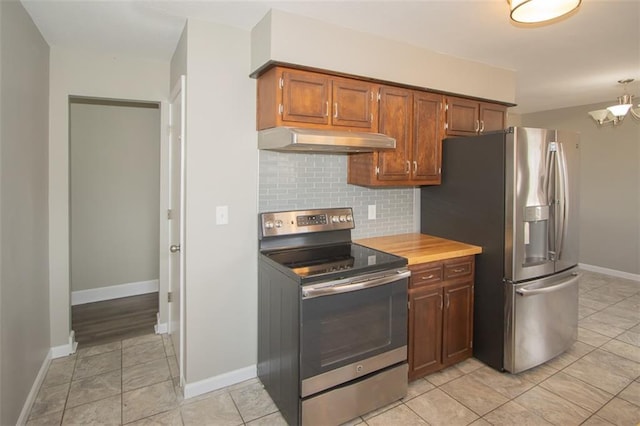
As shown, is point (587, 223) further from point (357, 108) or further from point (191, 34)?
point (191, 34)

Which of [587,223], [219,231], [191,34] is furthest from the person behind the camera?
[587,223]

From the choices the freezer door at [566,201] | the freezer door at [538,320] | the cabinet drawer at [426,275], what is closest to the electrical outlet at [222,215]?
the cabinet drawer at [426,275]

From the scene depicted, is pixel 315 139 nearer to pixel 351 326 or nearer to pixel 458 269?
pixel 351 326

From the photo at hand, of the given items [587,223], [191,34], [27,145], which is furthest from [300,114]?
[587,223]

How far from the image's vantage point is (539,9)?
179 centimetres

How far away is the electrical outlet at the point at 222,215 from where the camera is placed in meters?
2.50

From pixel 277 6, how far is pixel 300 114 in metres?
0.65

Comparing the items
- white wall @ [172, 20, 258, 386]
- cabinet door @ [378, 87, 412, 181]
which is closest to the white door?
white wall @ [172, 20, 258, 386]

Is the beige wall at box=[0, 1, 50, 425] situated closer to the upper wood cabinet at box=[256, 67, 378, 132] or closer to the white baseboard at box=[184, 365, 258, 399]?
the white baseboard at box=[184, 365, 258, 399]

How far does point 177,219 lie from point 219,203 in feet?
1.84

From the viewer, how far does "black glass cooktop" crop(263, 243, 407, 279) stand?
2121 millimetres

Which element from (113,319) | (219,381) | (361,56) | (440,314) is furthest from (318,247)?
(113,319)

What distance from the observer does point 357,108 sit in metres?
2.61

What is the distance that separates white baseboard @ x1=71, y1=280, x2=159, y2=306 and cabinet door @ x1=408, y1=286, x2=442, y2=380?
3.52 m
